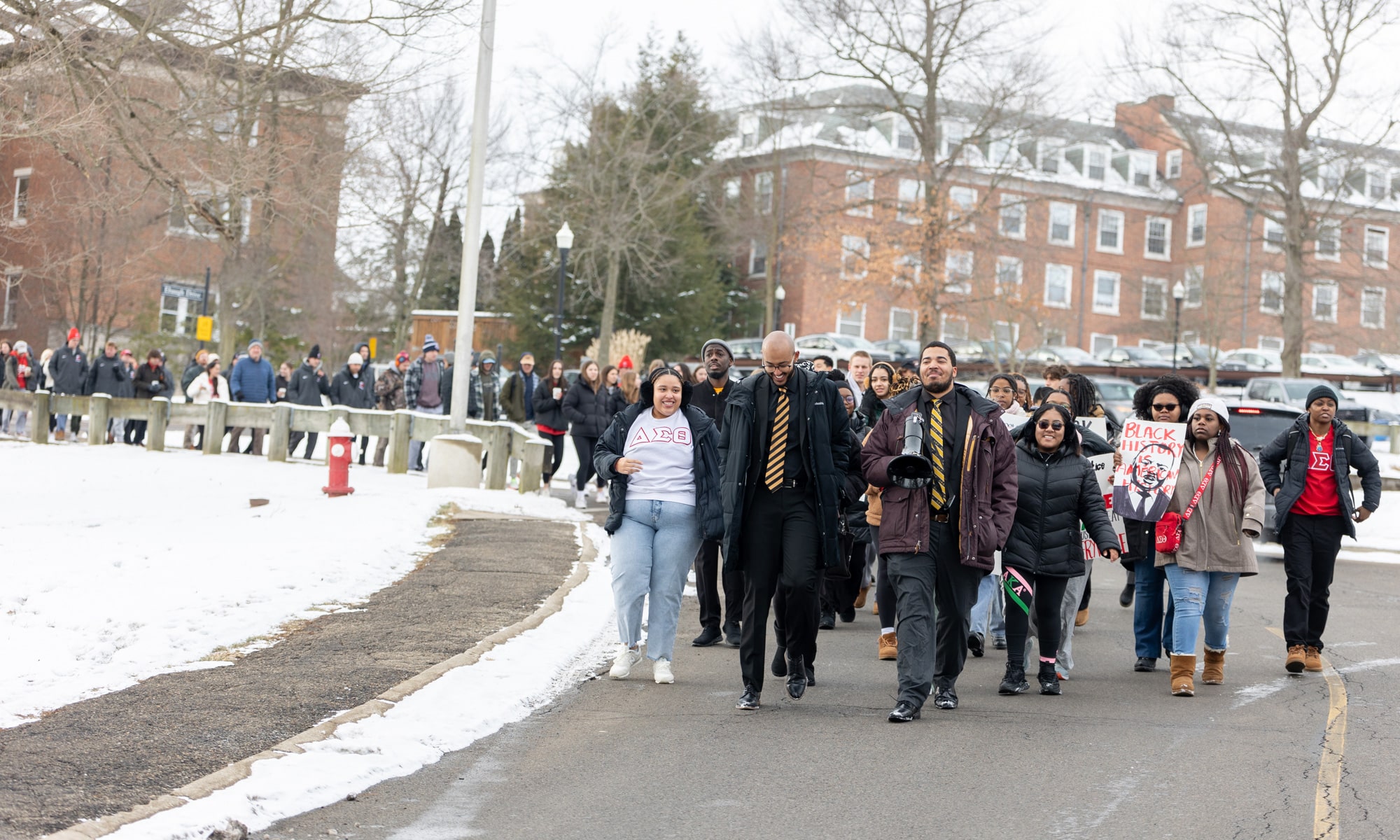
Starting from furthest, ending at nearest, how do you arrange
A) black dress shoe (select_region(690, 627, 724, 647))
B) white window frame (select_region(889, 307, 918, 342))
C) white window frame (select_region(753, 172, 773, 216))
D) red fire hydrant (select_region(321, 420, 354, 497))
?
white window frame (select_region(889, 307, 918, 342)) < white window frame (select_region(753, 172, 773, 216)) < red fire hydrant (select_region(321, 420, 354, 497)) < black dress shoe (select_region(690, 627, 724, 647))

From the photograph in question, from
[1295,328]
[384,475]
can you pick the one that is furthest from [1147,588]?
[1295,328]

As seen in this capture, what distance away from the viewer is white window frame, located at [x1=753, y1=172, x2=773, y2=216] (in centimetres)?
5403

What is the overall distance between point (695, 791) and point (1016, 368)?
40.4 metres

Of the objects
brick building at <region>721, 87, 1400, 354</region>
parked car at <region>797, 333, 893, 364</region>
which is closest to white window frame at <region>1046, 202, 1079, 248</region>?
brick building at <region>721, 87, 1400, 354</region>

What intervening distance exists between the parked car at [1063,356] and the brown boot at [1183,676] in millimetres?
41469

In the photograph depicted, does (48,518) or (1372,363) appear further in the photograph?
(1372,363)

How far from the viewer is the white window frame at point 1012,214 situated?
1619 inches

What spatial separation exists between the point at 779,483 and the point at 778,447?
19cm

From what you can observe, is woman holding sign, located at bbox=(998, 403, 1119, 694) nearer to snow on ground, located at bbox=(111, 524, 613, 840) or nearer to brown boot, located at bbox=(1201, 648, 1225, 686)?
brown boot, located at bbox=(1201, 648, 1225, 686)

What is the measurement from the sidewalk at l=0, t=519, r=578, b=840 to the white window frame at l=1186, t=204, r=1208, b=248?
204 feet

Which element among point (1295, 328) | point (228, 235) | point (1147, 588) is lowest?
point (1147, 588)

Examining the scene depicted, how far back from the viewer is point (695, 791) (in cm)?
605

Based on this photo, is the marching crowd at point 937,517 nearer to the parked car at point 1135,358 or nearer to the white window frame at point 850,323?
the parked car at point 1135,358

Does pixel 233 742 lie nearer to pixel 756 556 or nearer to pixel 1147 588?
pixel 756 556
